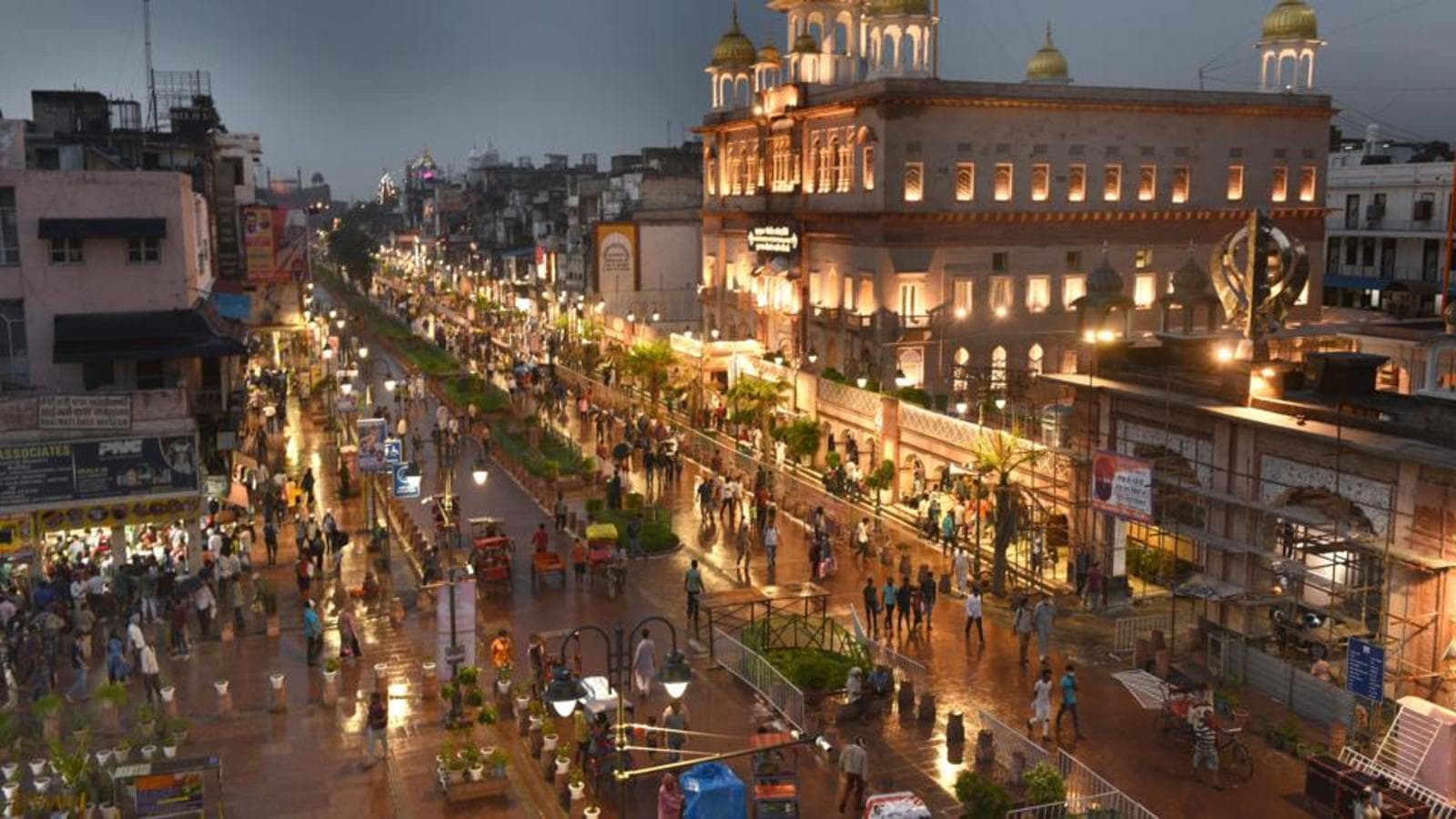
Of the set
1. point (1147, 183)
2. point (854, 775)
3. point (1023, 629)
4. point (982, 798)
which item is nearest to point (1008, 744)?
point (854, 775)

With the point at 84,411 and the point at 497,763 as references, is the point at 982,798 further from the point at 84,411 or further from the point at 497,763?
the point at 84,411

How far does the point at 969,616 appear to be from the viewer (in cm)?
2694

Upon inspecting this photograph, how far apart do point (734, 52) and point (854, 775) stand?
186 feet

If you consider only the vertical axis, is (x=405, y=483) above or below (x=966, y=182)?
below

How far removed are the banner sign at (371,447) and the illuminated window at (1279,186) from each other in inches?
1753

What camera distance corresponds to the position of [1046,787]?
17922 millimetres

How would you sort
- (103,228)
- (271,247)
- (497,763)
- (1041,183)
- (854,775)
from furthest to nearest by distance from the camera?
(1041,183), (271,247), (103,228), (497,763), (854,775)

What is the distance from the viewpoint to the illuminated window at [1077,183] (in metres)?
57.2

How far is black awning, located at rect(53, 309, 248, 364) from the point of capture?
31234 mm

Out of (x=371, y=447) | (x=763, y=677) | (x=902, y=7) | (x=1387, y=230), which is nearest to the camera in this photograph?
(x=763, y=677)

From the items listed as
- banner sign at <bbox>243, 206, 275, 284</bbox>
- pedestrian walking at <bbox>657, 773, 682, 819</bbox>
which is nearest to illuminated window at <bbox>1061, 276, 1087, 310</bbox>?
banner sign at <bbox>243, 206, 275, 284</bbox>

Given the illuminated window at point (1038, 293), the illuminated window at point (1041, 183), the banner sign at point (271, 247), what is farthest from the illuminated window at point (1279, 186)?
the banner sign at point (271, 247)

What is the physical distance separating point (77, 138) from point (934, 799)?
41.6 metres

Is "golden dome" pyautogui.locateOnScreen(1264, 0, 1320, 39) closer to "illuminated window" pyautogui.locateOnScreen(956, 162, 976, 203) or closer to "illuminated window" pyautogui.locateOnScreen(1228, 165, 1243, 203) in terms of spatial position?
"illuminated window" pyautogui.locateOnScreen(1228, 165, 1243, 203)
